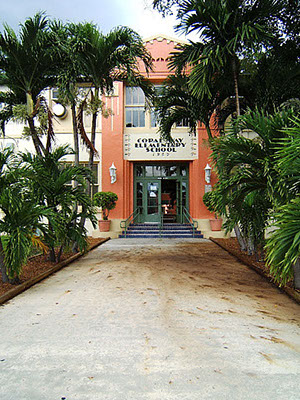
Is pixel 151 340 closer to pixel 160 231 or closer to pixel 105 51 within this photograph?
pixel 105 51

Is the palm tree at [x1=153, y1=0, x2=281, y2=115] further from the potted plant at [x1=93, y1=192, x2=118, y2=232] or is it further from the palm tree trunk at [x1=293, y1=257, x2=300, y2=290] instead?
the potted plant at [x1=93, y1=192, x2=118, y2=232]

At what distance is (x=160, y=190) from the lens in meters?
13.6

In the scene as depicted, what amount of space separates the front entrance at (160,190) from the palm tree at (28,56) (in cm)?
730

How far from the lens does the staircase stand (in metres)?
11.6

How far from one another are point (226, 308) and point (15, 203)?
325 cm

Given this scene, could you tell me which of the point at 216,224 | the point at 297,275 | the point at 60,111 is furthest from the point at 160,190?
the point at 297,275

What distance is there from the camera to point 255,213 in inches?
214

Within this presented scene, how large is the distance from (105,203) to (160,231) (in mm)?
2464

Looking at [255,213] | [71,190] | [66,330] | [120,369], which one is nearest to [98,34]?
[71,190]

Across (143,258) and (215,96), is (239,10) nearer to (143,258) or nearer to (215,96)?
(215,96)

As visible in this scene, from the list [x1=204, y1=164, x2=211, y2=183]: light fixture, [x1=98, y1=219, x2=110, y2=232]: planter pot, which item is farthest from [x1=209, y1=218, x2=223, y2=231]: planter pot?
[x1=98, y1=219, x2=110, y2=232]: planter pot

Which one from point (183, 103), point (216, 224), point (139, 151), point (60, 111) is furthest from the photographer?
point (139, 151)

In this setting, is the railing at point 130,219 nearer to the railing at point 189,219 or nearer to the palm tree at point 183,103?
the railing at point 189,219

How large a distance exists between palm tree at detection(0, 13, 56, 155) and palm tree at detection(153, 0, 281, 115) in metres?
2.95
